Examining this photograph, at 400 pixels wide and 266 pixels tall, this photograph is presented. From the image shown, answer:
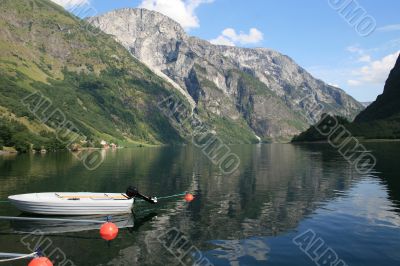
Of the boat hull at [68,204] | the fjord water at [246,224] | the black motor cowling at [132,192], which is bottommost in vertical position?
the fjord water at [246,224]

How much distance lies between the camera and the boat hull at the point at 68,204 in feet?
156

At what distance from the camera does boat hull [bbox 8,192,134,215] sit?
4759 centimetres

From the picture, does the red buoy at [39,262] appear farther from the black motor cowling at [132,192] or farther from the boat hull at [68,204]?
the black motor cowling at [132,192]

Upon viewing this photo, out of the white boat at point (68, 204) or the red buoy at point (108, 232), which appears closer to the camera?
the red buoy at point (108, 232)

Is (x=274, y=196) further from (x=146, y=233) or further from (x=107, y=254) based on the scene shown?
(x=107, y=254)

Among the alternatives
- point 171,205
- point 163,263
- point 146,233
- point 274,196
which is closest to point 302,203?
point 274,196

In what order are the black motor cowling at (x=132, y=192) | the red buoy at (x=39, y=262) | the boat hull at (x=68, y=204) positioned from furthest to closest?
the black motor cowling at (x=132, y=192) < the boat hull at (x=68, y=204) < the red buoy at (x=39, y=262)

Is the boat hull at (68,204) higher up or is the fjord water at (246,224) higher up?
the boat hull at (68,204)

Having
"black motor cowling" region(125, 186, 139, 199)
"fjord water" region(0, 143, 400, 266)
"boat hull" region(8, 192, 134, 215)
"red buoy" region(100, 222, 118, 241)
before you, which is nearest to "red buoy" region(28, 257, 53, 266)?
"fjord water" region(0, 143, 400, 266)

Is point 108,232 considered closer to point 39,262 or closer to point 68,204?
point 39,262

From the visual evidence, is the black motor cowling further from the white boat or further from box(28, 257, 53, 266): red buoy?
box(28, 257, 53, 266): red buoy

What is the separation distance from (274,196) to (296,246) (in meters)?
29.0

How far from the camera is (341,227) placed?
4481 cm

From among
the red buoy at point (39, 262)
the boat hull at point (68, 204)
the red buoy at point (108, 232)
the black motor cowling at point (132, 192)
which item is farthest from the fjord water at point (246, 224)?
the red buoy at point (39, 262)
